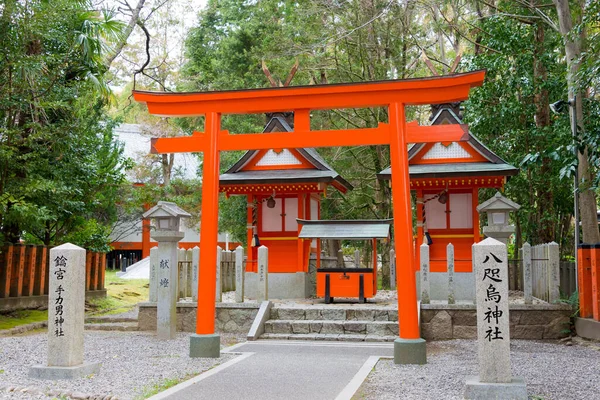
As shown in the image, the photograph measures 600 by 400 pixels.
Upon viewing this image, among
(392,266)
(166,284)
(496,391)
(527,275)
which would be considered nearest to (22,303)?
(166,284)

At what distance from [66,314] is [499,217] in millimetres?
8950

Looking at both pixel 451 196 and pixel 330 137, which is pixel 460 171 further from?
pixel 330 137

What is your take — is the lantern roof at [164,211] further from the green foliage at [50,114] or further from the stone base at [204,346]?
the stone base at [204,346]

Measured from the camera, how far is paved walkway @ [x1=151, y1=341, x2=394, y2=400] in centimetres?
732

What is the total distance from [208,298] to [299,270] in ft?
23.5

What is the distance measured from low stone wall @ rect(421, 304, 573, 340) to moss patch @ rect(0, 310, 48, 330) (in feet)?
33.1

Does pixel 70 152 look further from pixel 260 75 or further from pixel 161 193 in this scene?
pixel 161 193

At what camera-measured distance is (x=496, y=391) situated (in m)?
6.60

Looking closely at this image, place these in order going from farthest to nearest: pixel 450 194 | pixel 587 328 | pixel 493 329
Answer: pixel 450 194 < pixel 587 328 < pixel 493 329

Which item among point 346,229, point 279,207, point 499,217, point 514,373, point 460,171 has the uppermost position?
point 460,171

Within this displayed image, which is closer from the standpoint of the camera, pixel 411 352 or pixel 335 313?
pixel 411 352

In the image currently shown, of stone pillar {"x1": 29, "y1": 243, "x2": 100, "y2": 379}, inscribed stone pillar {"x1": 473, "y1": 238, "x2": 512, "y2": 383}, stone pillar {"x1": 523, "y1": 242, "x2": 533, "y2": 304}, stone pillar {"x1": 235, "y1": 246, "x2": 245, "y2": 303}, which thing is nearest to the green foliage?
stone pillar {"x1": 235, "y1": 246, "x2": 245, "y2": 303}

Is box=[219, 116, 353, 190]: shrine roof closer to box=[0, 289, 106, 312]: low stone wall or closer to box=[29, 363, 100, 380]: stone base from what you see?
box=[0, 289, 106, 312]: low stone wall

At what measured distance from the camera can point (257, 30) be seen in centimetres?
2467
